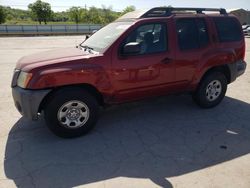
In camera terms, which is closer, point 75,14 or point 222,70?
point 222,70

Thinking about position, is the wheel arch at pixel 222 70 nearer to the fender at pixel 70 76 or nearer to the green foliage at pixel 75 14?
the fender at pixel 70 76

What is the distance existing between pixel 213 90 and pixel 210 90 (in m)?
0.10

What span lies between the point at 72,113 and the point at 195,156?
1924 mm

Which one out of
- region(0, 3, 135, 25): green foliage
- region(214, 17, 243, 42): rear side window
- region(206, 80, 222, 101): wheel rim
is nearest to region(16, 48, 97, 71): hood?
region(206, 80, 222, 101): wheel rim

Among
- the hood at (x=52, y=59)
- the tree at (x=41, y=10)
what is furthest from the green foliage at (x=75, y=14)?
the hood at (x=52, y=59)

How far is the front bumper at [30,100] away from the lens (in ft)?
11.9

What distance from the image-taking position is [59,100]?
12.5ft

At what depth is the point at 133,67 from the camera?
13.7ft

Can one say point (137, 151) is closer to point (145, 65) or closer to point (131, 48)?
point (145, 65)

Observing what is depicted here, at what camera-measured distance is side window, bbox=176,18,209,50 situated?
4684mm

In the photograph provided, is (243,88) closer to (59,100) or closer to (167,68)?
(167,68)

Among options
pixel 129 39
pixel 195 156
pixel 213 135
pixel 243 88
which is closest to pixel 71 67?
pixel 129 39

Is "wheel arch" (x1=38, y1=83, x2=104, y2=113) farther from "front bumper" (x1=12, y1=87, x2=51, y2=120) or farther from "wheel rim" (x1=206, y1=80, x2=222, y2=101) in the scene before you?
"wheel rim" (x1=206, y1=80, x2=222, y2=101)

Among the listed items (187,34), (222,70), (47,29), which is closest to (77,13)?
(47,29)
